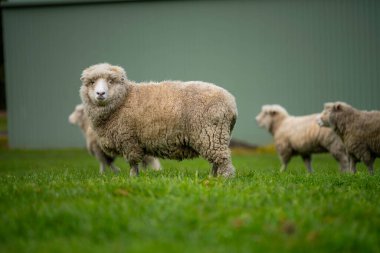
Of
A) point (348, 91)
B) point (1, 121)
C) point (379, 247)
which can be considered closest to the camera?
point (379, 247)

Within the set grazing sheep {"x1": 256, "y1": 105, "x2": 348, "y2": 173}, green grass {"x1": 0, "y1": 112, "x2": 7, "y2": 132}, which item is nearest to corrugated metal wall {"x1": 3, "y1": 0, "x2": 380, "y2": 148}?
grazing sheep {"x1": 256, "y1": 105, "x2": 348, "y2": 173}

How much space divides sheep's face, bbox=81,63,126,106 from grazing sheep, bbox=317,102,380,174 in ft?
16.8

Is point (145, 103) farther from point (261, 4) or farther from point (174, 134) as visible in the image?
point (261, 4)

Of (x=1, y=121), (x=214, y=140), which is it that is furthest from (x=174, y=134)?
(x=1, y=121)

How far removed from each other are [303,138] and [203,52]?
11.8 metres

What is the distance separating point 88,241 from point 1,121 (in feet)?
141

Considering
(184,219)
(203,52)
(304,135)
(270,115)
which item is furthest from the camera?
(203,52)

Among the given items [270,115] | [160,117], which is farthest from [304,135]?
[160,117]

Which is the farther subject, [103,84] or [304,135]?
[304,135]

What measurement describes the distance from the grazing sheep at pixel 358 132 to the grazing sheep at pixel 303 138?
110 centimetres

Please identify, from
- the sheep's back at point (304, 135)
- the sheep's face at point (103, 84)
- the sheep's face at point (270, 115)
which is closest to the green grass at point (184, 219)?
the sheep's face at point (103, 84)

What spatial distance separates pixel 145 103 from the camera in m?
7.76

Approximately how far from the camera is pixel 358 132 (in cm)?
1051

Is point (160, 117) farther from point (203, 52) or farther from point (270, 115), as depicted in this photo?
point (203, 52)
